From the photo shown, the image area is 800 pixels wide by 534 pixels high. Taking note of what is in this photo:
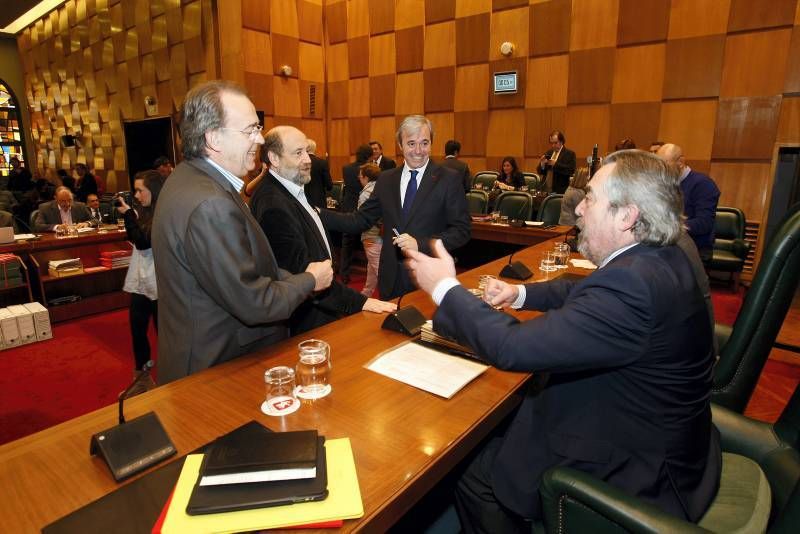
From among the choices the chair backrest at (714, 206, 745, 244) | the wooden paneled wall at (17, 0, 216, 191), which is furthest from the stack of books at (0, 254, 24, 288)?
the chair backrest at (714, 206, 745, 244)

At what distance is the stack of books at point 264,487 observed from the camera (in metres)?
0.86

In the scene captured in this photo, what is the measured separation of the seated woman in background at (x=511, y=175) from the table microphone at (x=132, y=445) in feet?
21.1

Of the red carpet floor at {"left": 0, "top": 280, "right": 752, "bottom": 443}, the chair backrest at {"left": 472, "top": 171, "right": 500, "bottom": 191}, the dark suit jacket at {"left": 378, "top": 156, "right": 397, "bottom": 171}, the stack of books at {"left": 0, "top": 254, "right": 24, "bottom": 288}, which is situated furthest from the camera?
the chair backrest at {"left": 472, "top": 171, "right": 500, "bottom": 191}

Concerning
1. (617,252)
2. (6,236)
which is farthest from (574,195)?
(6,236)

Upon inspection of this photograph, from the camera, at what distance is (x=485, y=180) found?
7.45m

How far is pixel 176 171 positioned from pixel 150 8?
10.2 metres

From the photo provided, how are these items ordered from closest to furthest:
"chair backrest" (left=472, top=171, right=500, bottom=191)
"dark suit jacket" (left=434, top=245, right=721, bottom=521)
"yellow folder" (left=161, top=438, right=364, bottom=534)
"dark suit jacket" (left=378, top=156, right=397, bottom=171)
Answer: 1. "yellow folder" (left=161, top=438, right=364, bottom=534)
2. "dark suit jacket" (left=434, top=245, right=721, bottom=521)
3. "dark suit jacket" (left=378, top=156, right=397, bottom=171)
4. "chair backrest" (left=472, top=171, right=500, bottom=191)

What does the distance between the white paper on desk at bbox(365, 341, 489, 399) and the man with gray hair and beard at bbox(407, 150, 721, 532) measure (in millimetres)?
187

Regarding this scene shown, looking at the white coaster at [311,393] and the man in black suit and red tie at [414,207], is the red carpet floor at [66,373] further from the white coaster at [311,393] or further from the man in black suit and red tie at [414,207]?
the white coaster at [311,393]

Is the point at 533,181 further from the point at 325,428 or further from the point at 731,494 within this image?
the point at 325,428

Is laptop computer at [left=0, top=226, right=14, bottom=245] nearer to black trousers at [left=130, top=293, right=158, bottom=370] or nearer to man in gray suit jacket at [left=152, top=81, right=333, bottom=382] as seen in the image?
black trousers at [left=130, top=293, right=158, bottom=370]

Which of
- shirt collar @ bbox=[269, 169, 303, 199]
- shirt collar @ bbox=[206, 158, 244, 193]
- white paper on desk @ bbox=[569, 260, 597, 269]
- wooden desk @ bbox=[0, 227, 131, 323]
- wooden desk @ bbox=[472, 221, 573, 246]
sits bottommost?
wooden desk @ bbox=[0, 227, 131, 323]

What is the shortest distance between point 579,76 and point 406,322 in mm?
6464

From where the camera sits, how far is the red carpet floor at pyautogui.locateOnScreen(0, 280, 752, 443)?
9.75ft
